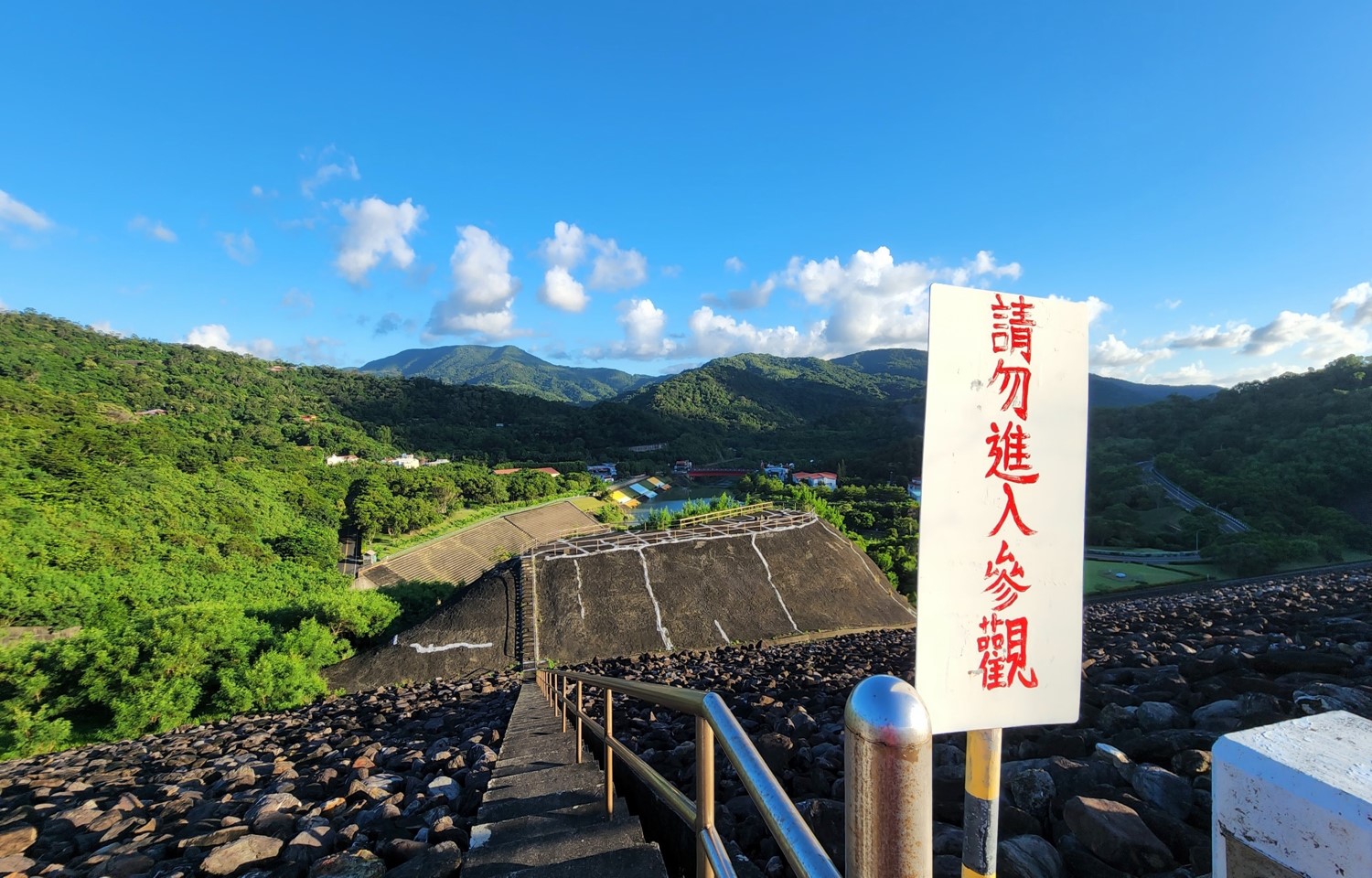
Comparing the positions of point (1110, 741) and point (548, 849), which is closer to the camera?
point (548, 849)

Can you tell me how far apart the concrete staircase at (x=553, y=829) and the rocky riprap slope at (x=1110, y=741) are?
60 centimetres

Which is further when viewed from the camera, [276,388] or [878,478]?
[276,388]

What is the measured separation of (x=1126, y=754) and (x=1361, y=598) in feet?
23.7

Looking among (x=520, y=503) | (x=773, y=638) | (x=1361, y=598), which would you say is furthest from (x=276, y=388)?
(x=1361, y=598)

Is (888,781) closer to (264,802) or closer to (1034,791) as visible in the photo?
(1034,791)

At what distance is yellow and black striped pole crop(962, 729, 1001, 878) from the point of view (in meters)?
1.45

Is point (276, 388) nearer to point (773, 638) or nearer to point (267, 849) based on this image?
point (773, 638)

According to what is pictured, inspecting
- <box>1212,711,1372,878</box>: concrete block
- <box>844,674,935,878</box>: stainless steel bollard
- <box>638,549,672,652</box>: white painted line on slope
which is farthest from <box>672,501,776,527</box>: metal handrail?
<box>844,674,935,878</box>: stainless steel bollard

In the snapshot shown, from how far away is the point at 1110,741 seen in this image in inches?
131

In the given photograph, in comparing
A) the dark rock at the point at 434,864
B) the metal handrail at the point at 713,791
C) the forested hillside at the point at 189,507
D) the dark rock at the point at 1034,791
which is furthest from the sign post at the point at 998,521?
the forested hillside at the point at 189,507

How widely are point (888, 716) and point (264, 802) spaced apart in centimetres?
472

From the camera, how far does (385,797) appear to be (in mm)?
3762

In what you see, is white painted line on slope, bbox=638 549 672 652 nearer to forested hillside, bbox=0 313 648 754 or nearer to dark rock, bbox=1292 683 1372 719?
forested hillside, bbox=0 313 648 754

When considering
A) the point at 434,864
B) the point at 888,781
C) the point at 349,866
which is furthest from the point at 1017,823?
the point at 349,866
